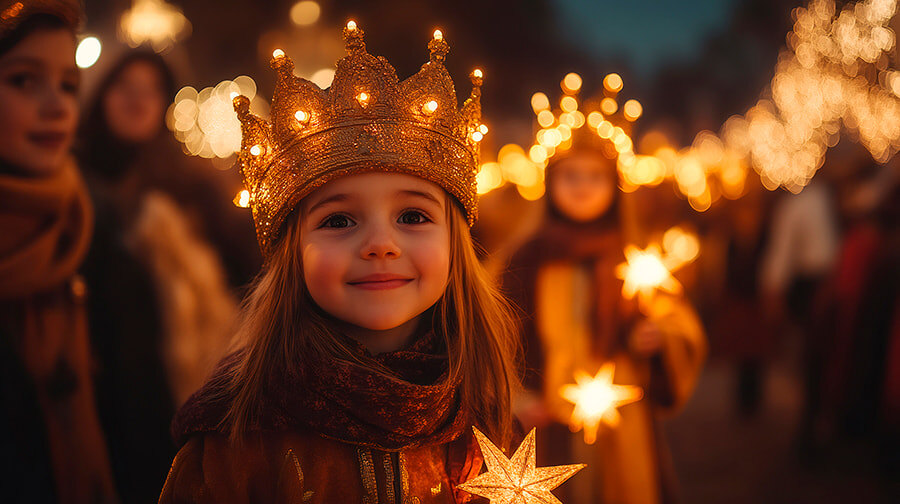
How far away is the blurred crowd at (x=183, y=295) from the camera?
6.09ft

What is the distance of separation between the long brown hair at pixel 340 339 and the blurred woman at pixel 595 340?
1.19m

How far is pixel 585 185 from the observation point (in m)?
3.10

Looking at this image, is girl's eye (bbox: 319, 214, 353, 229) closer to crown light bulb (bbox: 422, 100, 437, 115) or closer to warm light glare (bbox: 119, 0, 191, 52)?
crown light bulb (bbox: 422, 100, 437, 115)

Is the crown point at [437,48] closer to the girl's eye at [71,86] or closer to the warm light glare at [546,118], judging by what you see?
the girl's eye at [71,86]

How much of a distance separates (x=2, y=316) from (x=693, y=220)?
32.4 ft

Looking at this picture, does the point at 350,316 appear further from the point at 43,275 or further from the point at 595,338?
the point at 595,338

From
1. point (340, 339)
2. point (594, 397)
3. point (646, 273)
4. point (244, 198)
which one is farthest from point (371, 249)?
point (646, 273)

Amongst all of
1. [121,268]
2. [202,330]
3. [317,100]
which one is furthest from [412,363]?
[202,330]

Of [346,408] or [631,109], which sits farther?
[631,109]

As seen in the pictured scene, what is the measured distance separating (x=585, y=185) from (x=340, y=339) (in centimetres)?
187

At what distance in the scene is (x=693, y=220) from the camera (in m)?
10.2

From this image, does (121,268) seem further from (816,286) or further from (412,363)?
(816,286)

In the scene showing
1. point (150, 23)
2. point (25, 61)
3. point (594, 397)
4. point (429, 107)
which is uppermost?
point (150, 23)

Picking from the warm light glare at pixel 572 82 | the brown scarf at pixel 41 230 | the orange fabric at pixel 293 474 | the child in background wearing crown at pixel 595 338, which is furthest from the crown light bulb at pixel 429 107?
the warm light glare at pixel 572 82
